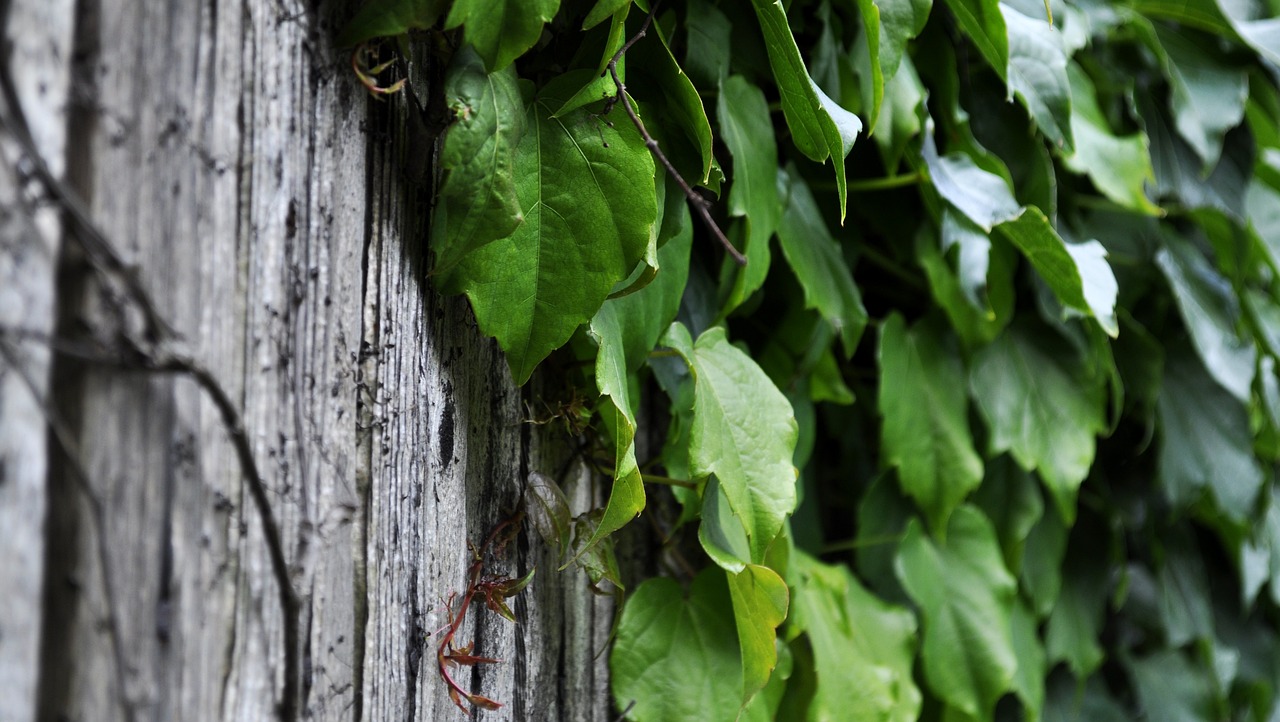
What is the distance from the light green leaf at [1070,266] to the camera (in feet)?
2.10

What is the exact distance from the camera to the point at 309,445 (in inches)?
15.2

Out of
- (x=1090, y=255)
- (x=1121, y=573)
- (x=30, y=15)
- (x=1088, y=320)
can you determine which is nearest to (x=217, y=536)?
(x=30, y=15)

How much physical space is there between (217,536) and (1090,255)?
0.60m

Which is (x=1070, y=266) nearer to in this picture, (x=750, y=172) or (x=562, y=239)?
(x=750, y=172)

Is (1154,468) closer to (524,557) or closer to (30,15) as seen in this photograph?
(524,557)

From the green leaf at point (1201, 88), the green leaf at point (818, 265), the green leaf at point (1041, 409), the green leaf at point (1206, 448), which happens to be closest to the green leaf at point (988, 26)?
the green leaf at point (818, 265)

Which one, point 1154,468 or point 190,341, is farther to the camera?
point 1154,468

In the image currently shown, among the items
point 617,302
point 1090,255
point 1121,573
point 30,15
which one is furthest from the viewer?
point 1121,573

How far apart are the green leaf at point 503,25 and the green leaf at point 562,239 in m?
0.06

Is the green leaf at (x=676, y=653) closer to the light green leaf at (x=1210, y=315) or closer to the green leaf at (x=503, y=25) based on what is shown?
the green leaf at (x=503, y=25)

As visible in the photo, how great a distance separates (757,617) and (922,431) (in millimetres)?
302

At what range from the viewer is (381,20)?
395mm

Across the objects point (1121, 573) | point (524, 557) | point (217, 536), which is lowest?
point (1121, 573)

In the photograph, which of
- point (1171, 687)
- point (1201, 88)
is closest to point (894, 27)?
point (1201, 88)
